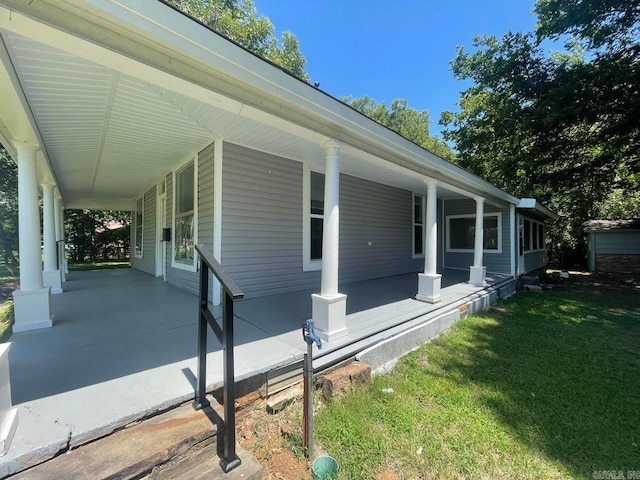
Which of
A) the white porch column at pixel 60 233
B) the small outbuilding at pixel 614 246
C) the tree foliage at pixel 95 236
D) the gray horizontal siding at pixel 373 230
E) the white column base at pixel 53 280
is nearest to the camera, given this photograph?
the white column base at pixel 53 280

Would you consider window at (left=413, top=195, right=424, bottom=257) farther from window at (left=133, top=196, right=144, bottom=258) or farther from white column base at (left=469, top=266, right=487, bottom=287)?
window at (left=133, top=196, right=144, bottom=258)

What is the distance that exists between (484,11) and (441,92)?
7.26 metres

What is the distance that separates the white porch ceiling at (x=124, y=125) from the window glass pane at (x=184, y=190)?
0.26 meters

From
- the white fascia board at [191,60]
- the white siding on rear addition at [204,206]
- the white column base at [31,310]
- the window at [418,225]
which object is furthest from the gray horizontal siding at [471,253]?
the white column base at [31,310]

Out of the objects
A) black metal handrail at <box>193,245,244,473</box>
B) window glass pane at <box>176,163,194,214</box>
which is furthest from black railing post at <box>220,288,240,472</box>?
window glass pane at <box>176,163,194,214</box>

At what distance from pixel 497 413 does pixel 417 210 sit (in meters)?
6.71

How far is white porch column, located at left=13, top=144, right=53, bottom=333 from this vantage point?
3275 mm

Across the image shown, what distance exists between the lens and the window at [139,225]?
9.77 m

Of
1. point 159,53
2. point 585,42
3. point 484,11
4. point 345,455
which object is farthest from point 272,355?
point 585,42

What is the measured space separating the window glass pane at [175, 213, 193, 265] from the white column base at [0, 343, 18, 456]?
377 centimetres

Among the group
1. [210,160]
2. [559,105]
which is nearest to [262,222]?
[210,160]

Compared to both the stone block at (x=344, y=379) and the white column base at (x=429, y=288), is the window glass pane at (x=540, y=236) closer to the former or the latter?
the white column base at (x=429, y=288)

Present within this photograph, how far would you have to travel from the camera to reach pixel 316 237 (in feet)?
18.5

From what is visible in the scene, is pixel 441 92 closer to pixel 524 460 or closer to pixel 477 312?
pixel 477 312
